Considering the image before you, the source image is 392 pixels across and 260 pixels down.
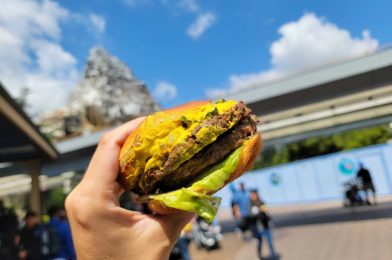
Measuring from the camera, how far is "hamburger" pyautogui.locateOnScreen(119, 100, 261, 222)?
1936 millimetres

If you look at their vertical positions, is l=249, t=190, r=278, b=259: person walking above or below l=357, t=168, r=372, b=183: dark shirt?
above

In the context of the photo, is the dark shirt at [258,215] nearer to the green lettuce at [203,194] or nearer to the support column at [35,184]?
the green lettuce at [203,194]

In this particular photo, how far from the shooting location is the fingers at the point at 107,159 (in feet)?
5.60

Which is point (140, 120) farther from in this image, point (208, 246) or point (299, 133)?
point (299, 133)

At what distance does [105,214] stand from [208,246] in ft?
36.9

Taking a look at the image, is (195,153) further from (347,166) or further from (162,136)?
(347,166)

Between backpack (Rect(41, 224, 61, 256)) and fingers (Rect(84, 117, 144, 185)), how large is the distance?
9549 mm

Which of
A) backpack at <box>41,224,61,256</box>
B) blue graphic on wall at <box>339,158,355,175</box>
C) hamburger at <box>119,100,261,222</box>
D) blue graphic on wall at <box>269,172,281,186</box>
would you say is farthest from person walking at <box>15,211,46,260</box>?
blue graphic on wall at <box>269,172,281,186</box>

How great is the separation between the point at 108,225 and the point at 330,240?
1023 centimetres

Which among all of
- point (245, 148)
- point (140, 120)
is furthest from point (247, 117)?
point (140, 120)

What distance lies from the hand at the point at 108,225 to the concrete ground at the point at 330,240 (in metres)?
7.53

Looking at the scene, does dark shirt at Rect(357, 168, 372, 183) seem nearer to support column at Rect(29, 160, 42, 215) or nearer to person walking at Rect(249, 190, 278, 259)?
person walking at Rect(249, 190, 278, 259)

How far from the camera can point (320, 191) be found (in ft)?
80.3

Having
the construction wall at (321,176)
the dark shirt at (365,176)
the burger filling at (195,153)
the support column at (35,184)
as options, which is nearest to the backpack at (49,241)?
the support column at (35,184)
